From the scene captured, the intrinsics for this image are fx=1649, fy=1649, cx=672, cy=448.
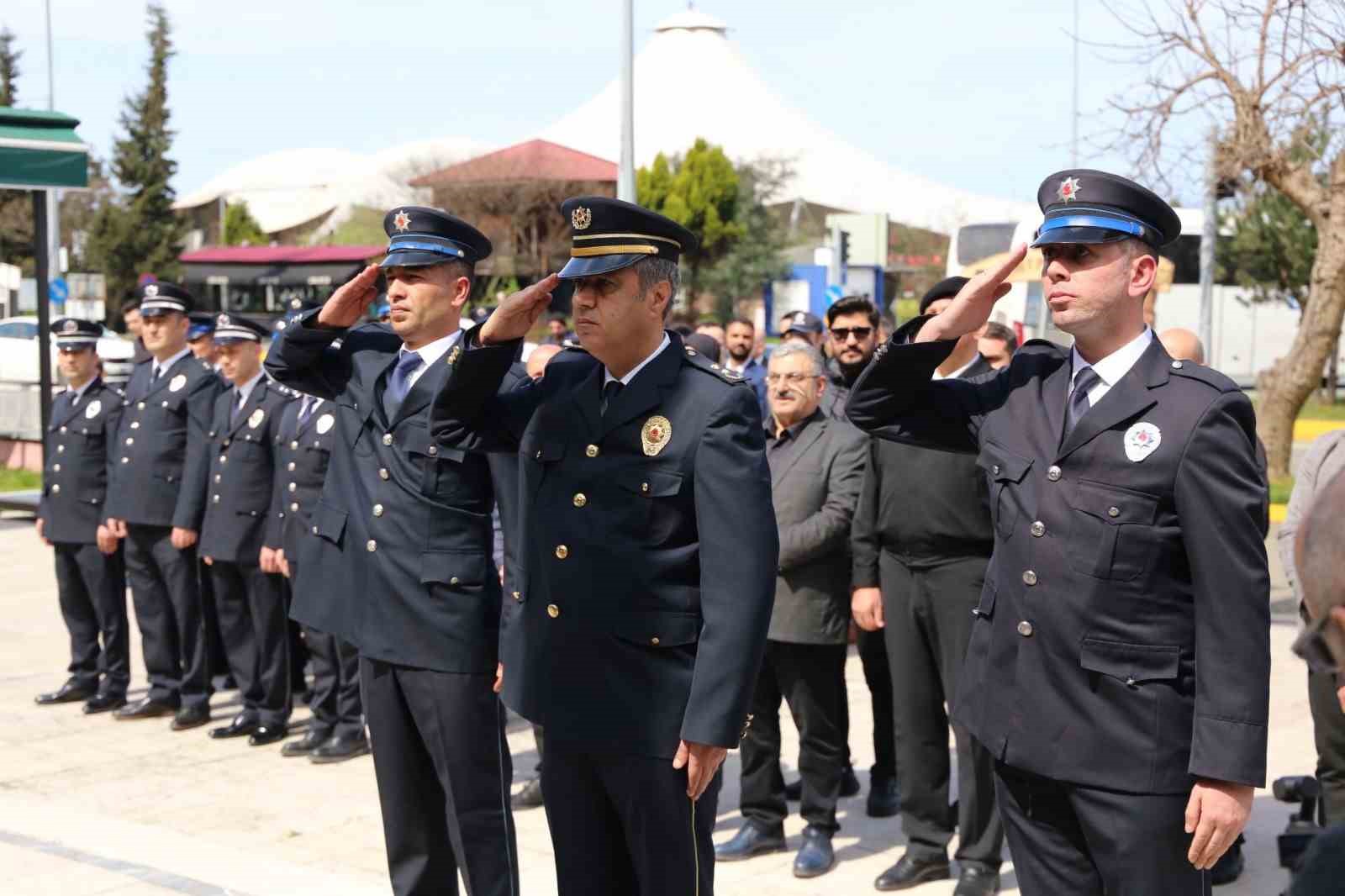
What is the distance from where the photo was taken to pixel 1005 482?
3.75 metres

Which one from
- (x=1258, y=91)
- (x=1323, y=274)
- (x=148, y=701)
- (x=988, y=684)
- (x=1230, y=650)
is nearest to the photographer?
(x=1230, y=650)

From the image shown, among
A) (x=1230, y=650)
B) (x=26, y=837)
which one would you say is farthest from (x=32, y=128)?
(x=1230, y=650)

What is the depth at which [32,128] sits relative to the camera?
13500 millimetres

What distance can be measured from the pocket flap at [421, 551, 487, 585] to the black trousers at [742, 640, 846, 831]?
74.8 inches

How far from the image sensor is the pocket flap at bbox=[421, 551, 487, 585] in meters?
4.78

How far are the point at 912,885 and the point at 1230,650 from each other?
9.77 ft

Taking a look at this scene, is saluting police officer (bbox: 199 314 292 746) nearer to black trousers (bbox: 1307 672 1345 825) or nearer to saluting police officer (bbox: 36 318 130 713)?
saluting police officer (bbox: 36 318 130 713)

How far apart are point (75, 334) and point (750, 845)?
5.38 m

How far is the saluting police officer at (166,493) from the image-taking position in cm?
887

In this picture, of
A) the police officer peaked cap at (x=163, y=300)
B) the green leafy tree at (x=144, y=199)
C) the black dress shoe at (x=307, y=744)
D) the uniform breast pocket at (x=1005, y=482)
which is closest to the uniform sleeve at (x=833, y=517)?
the uniform breast pocket at (x=1005, y=482)

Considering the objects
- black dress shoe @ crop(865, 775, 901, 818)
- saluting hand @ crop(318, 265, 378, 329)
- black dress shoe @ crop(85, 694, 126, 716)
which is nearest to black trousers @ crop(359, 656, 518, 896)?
saluting hand @ crop(318, 265, 378, 329)

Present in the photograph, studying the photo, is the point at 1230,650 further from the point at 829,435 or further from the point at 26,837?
the point at 26,837

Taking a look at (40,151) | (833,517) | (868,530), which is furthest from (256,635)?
(40,151)

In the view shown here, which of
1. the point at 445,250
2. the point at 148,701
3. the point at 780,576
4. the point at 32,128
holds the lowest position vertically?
the point at 148,701
